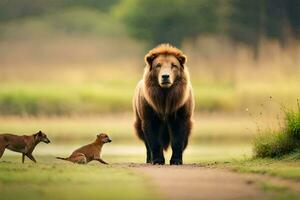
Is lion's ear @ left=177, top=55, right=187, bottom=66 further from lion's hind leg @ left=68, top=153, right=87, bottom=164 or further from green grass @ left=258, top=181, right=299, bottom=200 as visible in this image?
green grass @ left=258, top=181, right=299, bottom=200

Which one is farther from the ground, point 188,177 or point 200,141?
point 200,141

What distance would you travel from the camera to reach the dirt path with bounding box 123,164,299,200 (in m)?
13.2

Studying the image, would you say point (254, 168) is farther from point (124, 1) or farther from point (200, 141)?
point (124, 1)

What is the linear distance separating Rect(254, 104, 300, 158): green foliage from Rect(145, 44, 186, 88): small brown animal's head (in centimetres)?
173

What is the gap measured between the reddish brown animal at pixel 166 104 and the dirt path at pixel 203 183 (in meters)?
1.33

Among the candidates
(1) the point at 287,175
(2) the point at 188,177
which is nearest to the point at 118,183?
(2) the point at 188,177

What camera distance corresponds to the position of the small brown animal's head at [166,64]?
17766mm

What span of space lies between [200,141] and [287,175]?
63.2ft

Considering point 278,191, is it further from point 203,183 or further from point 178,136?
point 178,136

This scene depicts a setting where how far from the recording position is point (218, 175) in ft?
50.8

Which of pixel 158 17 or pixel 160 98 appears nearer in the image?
pixel 160 98

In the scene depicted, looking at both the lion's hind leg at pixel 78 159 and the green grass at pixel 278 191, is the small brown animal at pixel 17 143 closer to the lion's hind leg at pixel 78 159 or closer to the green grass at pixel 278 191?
the lion's hind leg at pixel 78 159

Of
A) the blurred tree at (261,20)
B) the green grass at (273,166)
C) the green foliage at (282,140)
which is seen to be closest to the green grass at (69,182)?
the green grass at (273,166)

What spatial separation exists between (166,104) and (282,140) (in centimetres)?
193
